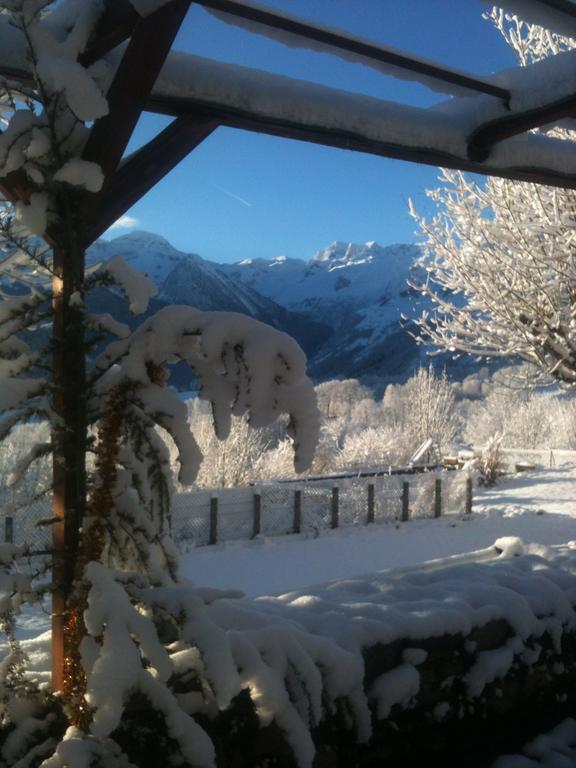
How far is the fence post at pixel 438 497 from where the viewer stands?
1332cm

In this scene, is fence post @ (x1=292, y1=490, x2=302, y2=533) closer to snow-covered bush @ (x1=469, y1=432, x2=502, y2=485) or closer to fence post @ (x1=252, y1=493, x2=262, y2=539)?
fence post @ (x1=252, y1=493, x2=262, y2=539)

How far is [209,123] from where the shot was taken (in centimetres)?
254

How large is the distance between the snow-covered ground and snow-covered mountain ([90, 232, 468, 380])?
305 centimetres

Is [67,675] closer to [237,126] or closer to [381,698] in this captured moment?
[381,698]

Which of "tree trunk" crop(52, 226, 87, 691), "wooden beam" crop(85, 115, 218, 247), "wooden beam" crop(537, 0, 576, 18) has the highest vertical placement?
"wooden beam" crop(537, 0, 576, 18)

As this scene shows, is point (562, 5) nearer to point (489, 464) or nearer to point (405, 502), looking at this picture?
point (405, 502)

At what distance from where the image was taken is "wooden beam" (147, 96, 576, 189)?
8.22ft

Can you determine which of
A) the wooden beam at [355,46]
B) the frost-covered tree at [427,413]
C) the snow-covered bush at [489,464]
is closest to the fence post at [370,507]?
the snow-covered bush at [489,464]

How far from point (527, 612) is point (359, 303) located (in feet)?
330

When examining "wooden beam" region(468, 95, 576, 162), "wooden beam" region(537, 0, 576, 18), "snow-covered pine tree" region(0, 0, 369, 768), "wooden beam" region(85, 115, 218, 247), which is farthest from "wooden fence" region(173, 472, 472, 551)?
"wooden beam" region(537, 0, 576, 18)

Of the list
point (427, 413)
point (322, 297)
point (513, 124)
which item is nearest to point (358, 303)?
point (322, 297)

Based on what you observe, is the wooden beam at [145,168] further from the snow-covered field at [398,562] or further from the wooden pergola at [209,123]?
the snow-covered field at [398,562]

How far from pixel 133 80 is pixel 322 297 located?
4055 inches

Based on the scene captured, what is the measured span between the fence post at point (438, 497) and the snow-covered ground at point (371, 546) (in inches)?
9.6
